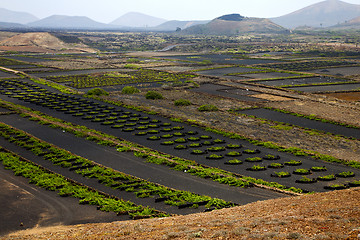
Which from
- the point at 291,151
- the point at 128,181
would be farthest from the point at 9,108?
the point at 291,151

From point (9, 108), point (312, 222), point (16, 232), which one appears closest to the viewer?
point (312, 222)

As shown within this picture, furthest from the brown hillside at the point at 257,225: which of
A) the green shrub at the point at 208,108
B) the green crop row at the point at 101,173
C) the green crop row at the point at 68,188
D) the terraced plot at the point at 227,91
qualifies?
the terraced plot at the point at 227,91

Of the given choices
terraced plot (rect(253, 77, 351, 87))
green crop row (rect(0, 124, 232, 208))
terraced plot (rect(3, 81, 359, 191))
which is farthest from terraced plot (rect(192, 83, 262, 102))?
green crop row (rect(0, 124, 232, 208))

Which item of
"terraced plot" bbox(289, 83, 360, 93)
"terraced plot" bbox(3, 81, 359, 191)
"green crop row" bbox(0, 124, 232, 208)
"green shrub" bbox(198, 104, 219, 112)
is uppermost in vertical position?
"terraced plot" bbox(289, 83, 360, 93)

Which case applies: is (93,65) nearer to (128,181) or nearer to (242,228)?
(128,181)

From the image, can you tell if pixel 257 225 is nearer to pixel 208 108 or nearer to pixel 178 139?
pixel 178 139

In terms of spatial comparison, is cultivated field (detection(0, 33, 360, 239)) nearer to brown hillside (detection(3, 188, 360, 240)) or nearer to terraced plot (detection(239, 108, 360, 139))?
brown hillside (detection(3, 188, 360, 240))
